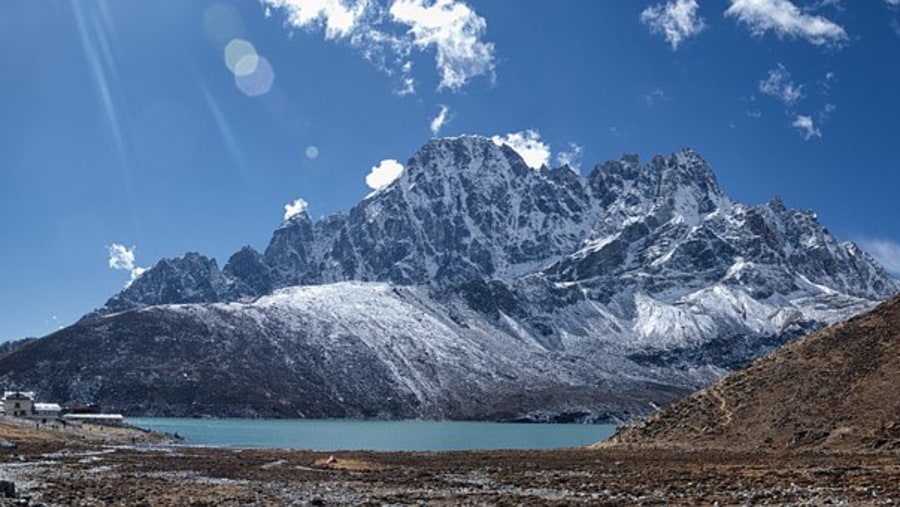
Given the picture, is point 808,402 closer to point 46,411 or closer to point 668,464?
point 668,464

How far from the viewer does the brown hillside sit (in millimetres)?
63500

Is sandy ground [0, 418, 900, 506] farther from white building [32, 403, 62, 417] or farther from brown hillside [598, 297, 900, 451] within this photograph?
white building [32, 403, 62, 417]

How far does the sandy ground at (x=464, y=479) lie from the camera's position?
33.9 m

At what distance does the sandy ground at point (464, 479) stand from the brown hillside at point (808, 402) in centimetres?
696

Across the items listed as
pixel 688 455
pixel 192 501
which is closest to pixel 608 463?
pixel 688 455

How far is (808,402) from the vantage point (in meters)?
70.2

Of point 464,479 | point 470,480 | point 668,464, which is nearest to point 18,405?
point 464,479

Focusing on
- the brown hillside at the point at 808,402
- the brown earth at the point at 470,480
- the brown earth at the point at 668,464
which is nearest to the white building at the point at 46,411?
the brown earth at the point at 668,464

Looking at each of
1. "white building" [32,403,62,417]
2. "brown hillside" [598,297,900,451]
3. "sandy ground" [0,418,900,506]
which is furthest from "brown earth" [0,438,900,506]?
"white building" [32,403,62,417]

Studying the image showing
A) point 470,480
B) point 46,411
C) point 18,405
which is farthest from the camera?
point 46,411

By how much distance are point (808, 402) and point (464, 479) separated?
3732 cm

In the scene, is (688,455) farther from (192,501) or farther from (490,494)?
(192,501)

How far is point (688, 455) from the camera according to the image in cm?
6162

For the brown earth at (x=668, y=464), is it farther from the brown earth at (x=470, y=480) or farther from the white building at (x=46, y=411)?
the white building at (x=46, y=411)
